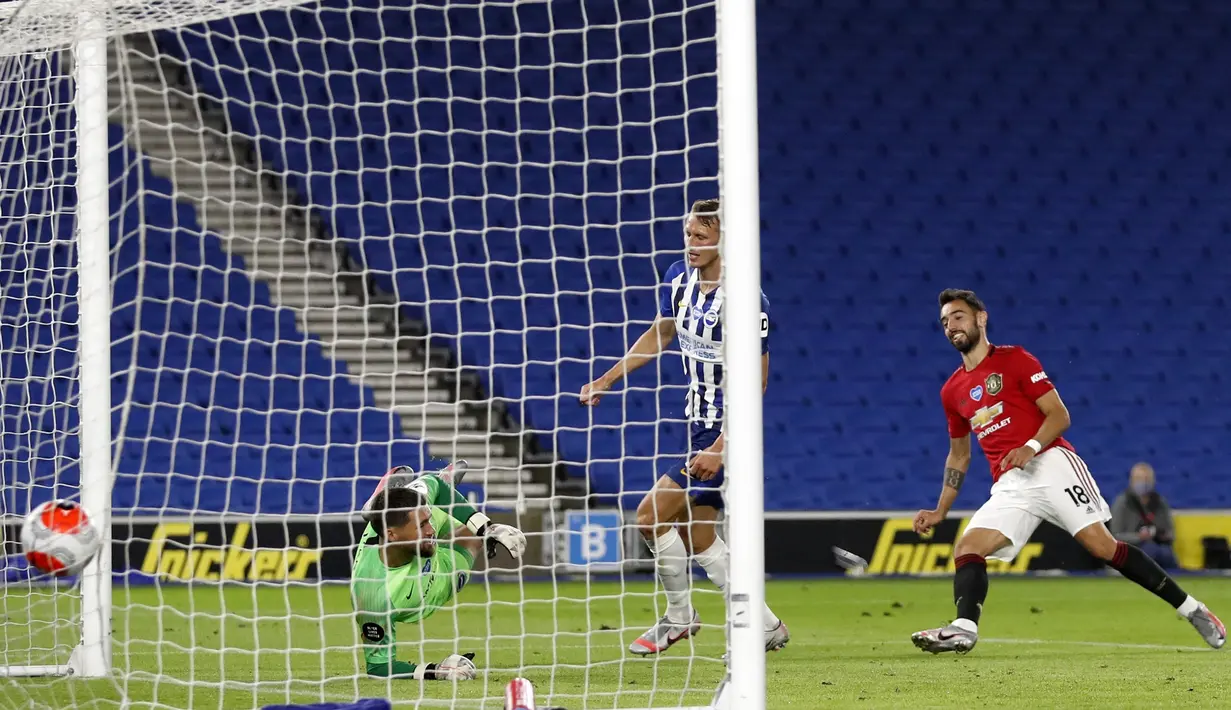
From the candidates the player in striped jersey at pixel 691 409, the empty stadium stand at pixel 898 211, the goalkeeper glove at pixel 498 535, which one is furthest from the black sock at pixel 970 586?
the empty stadium stand at pixel 898 211

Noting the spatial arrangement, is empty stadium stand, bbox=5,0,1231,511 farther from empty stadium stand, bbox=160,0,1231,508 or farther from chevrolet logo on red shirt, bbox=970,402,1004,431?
chevrolet logo on red shirt, bbox=970,402,1004,431

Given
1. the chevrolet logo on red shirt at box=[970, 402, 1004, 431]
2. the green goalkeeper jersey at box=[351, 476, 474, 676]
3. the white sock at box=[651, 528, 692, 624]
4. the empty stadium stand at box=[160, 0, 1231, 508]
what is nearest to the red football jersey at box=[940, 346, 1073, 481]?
the chevrolet logo on red shirt at box=[970, 402, 1004, 431]

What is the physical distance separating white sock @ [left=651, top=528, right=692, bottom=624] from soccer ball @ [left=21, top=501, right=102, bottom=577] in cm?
247

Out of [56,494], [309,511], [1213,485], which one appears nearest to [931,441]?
[1213,485]

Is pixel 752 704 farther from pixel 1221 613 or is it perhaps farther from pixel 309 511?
pixel 309 511

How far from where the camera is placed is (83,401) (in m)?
5.47

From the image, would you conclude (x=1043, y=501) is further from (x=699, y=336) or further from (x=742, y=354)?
(x=742, y=354)

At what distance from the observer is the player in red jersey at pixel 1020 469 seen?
6.25 meters

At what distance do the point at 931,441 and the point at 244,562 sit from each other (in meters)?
5.79

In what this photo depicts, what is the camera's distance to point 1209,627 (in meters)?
6.26

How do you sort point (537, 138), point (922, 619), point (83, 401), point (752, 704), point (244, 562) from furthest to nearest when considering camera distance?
point (537, 138), point (244, 562), point (922, 619), point (83, 401), point (752, 704)

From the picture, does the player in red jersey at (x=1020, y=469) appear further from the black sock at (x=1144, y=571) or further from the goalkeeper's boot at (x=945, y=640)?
the goalkeeper's boot at (x=945, y=640)

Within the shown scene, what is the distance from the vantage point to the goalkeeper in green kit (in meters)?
5.15

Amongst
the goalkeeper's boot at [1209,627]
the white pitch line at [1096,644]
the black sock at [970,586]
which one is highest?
the black sock at [970,586]
